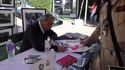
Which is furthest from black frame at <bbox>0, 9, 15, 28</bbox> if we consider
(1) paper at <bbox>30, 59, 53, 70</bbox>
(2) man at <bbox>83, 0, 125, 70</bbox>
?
(2) man at <bbox>83, 0, 125, 70</bbox>

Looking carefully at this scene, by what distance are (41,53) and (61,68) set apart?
67 centimetres

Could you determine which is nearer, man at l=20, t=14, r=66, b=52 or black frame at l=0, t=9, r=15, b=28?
man at l=20, t=14, r=66, b=52

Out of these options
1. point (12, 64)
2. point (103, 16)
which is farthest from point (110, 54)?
point (12, 64)

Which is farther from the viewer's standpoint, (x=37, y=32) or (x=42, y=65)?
(x=37, y=32)

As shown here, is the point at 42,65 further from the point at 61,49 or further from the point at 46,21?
the point at 46,21

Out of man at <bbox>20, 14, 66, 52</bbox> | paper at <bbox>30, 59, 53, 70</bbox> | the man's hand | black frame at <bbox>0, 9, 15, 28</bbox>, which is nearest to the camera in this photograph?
paper at <bbox>30, 59, 53, 70</bbox>

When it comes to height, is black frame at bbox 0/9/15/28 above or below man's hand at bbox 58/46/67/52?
above

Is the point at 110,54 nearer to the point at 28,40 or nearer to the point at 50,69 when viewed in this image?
the point at 50,69

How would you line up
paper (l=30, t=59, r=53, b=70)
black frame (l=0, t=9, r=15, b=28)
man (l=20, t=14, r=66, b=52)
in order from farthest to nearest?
black frame (l=0, t=9, r=15, b=28) → man (l=20, t=14, r=66, b=52) → paper (l=30, t=59, r=53, b=70)

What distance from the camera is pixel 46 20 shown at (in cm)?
346

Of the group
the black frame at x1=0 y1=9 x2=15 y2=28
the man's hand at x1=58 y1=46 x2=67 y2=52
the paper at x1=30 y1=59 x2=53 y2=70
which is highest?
the black frame at x1=0 y1=9 x2=15 y2=28

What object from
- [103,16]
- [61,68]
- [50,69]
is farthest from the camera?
[61,68]

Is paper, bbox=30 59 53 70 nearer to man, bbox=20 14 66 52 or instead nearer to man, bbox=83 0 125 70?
man, bbox=83 0 125 70

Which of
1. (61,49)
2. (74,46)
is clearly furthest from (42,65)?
(74,46)
